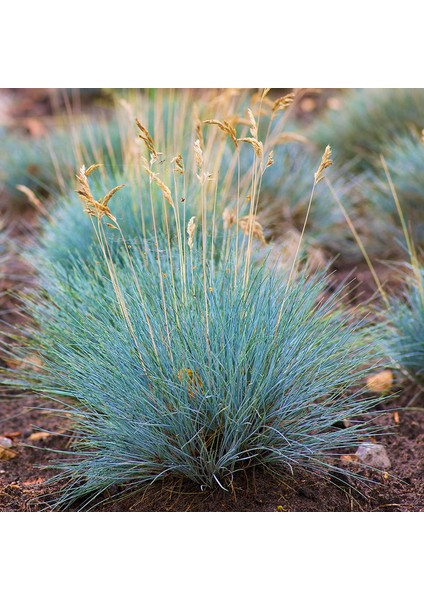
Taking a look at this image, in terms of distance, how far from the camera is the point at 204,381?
89.2 inches

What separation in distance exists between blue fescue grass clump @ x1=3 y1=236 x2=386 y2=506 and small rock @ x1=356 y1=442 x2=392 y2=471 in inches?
10.7

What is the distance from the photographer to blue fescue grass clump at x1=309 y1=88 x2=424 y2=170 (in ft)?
18.7

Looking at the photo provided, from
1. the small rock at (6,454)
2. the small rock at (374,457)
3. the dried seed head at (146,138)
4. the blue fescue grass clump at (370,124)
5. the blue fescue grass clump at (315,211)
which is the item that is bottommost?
the small rock at (374,457)

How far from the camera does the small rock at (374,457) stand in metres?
2.69

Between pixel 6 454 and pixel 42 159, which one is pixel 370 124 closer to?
pixel 42 159

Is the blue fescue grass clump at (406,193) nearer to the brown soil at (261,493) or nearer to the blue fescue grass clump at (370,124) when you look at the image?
the blue fescue grass clump at (370,124)

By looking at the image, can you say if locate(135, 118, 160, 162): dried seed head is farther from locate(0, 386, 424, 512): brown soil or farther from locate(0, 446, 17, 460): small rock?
locate(0, 446, 17, 460): small rock

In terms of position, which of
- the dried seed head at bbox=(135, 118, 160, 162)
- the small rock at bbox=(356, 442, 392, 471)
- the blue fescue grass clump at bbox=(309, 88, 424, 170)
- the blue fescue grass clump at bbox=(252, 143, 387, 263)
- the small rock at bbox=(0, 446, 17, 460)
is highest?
the dried seed head at bbox=(135, 118, 160, 162)

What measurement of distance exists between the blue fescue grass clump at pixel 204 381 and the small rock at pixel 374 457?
10.7 inches

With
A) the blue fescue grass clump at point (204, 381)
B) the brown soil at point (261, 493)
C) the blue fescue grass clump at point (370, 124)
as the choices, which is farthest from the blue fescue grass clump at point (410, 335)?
the blue fescue grass clump at point (370, 124)

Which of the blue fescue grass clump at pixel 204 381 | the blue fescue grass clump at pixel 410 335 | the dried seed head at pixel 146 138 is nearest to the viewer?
the dried seed head at pixel 146 138

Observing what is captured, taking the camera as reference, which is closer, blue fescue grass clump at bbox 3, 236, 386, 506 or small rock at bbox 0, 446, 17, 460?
blue fescue grass clump at bbox 3, 236, 386, 506

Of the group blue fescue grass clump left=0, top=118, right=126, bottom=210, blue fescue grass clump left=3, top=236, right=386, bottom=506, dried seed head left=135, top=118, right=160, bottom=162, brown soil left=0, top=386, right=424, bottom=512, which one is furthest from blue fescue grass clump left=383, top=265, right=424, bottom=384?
blue fescue grass clump left=0, top=118, right=126, bottom=210

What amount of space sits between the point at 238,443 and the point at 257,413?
102 millimetres
